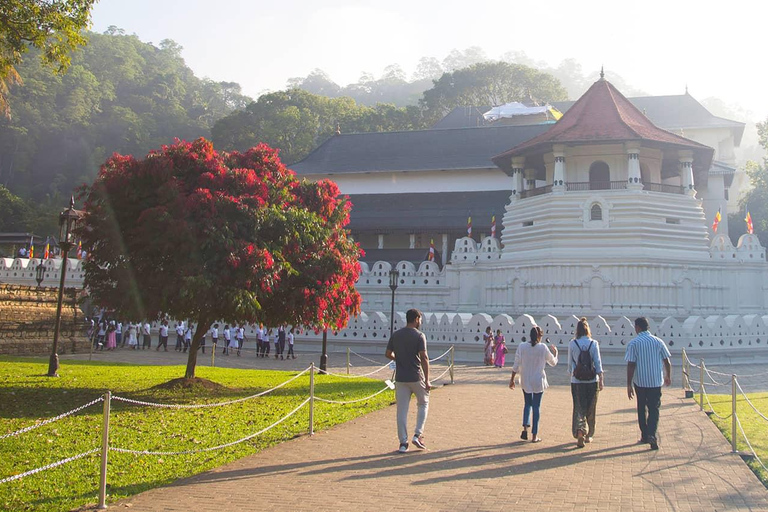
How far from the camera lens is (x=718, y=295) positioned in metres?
29.2

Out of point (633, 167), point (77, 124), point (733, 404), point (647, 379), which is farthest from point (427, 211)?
point (77, 124)

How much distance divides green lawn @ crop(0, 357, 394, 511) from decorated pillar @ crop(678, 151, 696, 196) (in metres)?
22.1

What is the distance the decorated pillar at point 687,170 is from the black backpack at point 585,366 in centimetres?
2556

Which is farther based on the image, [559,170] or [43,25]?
[559,170]

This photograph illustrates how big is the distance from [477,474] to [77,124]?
74.1m

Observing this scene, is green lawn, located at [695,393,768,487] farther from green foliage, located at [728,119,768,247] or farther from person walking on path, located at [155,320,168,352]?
green foliage, located at [728,119,768,247]

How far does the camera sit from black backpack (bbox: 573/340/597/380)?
9.05 meters

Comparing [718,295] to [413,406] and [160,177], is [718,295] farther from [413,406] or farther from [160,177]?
[160,177]

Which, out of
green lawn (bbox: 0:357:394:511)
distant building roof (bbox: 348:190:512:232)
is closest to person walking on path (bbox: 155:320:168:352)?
green lawn (bbox: 0:357:394:511)

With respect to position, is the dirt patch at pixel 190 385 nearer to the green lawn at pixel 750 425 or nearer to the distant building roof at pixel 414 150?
the green lawn at pixel 750 425

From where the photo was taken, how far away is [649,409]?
8.92 m

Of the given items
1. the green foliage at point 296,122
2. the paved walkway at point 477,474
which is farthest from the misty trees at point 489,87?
the paved walkway at point 477,474

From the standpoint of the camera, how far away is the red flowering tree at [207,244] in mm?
12203

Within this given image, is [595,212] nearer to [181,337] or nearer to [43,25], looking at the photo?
[181,337]
